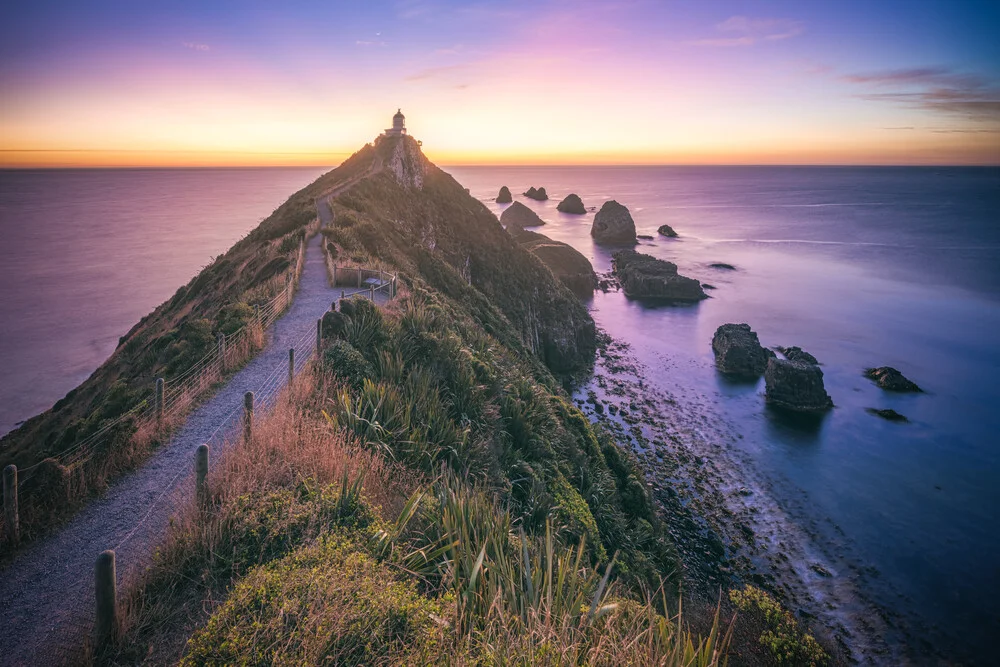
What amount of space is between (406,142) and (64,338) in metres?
32.9

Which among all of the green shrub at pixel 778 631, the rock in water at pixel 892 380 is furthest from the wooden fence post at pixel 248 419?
the rock in water at pixel 892 380

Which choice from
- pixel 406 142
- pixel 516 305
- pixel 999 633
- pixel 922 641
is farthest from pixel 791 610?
pixel 406 142

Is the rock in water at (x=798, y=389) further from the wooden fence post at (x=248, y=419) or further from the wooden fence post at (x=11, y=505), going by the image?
the wooden fence post at (x=11, y=505)

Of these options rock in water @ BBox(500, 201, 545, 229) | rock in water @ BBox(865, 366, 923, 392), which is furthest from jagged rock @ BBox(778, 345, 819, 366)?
rock in water @ BBox(500, 201, 545, 229)

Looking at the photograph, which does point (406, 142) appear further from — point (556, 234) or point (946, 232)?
point (946, 232)

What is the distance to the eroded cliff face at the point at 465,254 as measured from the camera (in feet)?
95.2

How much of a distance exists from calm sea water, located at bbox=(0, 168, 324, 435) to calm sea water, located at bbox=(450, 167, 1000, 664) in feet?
131

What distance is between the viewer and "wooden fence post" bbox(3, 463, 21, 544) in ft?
20.9

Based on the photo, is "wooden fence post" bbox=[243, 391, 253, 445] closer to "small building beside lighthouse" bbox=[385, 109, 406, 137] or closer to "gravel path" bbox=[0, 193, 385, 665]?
"gravel path" bbox=[0, 193, 385, 665]

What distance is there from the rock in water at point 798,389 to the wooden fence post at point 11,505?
1270 inches

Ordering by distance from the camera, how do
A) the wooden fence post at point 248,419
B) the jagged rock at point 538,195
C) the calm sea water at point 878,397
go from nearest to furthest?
1. the wooden fence post at point 248,419
2. the calm sea water at point 878,397
3. the jagged rock at point 538,195

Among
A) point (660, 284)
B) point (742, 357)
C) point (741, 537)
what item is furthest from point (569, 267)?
point (741, 537)

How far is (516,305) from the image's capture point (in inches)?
1449

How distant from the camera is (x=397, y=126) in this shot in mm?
50812
